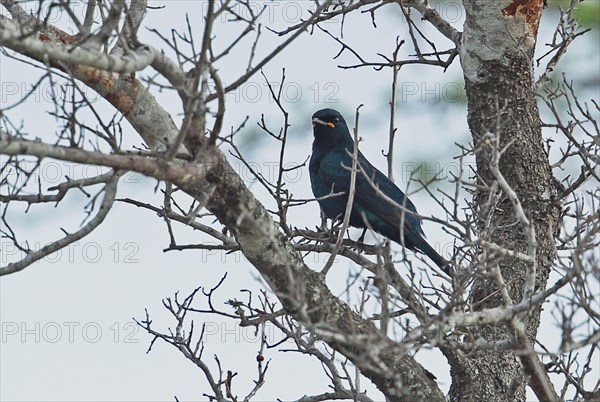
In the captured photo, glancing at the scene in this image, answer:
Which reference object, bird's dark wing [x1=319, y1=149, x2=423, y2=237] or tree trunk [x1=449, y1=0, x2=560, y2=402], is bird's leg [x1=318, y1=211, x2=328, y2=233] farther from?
tree trunk [x1=449, y1=0, x2=560, y2=402]

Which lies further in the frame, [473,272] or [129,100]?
[129,100]

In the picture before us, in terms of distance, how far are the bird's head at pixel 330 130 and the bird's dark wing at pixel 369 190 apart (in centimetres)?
15

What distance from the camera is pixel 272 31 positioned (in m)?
6.21

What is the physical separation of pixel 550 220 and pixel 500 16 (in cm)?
119

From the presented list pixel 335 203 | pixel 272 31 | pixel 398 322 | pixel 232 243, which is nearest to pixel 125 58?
pixel 398 322

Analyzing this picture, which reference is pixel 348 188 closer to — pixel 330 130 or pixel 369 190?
pixel 369 190

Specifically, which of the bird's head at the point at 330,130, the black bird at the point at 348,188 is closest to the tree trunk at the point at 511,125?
the black bird at the point at 348,188

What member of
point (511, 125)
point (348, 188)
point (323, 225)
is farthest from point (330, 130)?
point (511, 125)

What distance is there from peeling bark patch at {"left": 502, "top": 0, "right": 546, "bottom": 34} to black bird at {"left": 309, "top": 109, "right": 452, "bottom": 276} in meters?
1.23

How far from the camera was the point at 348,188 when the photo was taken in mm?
6801

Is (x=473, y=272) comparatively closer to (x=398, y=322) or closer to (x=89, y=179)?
(x=398, y=322)

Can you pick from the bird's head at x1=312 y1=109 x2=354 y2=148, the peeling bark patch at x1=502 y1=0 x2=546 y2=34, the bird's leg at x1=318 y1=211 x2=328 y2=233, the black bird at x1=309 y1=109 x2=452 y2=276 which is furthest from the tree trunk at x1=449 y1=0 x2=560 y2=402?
the bird's head at x1=312 y1=109 x2=354 y2=148

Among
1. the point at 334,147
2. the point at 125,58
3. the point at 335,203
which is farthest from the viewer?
the point at 334,147

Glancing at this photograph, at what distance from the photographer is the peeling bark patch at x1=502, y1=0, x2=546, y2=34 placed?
5.89 m
